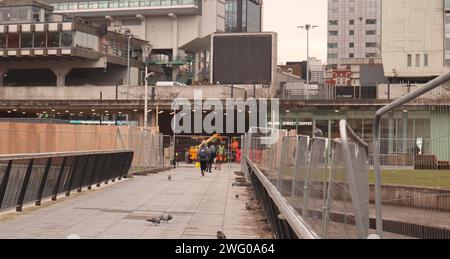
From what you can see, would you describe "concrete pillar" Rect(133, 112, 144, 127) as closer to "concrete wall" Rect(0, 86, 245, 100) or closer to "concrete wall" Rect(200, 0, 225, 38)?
"concrete wall" Rect(0, 86, 245, 100)

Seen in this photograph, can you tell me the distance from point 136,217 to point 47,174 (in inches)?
113

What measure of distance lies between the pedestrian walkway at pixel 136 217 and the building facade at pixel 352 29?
5629 inches

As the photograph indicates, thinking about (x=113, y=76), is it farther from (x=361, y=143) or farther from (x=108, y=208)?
(x=361, y=143)

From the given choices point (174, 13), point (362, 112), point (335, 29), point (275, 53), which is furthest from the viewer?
point (335, 29)

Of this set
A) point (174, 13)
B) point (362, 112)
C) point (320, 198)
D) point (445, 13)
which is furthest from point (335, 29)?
point (320, 198)

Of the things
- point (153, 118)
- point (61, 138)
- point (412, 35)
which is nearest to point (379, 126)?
point (61, 138)

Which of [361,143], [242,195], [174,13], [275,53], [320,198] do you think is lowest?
[242,195]

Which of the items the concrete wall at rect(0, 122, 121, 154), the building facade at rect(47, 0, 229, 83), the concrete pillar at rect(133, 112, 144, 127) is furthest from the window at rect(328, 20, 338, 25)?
the concrete wall at rect(0, 122, 121, 154)

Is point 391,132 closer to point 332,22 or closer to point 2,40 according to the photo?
point 2,40

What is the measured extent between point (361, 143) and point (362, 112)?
51667 millimetres

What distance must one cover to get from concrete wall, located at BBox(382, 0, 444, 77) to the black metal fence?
53.5 metres

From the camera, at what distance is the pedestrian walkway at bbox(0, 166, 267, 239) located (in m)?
11.2

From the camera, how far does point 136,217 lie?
1348cm
